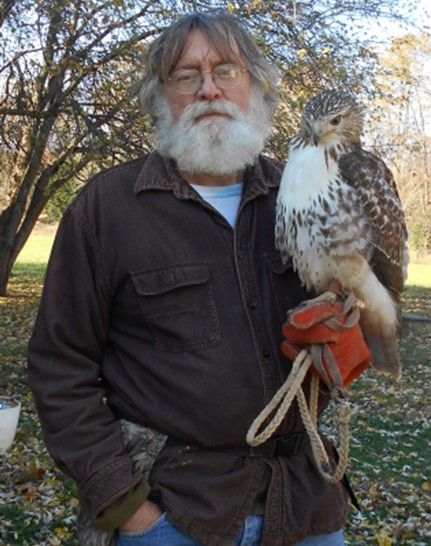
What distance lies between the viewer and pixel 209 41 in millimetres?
2650

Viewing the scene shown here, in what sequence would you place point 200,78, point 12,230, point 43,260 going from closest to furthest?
point 200,78
point 12,230
point 43,260

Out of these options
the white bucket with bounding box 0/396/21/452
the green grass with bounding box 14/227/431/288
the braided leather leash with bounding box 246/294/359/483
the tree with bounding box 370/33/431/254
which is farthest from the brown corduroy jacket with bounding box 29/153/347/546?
the green grass with bounding box 14/227/431/288

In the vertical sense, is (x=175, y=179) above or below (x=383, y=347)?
above

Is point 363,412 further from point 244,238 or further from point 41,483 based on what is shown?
point 244,238

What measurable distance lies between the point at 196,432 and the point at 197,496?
0.64 feet

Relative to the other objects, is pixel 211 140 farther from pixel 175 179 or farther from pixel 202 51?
pixel 202 51

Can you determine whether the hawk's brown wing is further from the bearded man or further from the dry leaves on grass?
the dry leaves on grass

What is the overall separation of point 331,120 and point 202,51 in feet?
1.65

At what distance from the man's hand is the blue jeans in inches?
0.5

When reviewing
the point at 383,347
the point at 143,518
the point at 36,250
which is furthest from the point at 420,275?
the point at 143,518

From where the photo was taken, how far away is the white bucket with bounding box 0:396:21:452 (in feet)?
20.1

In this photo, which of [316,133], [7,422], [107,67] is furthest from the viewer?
[107,67]

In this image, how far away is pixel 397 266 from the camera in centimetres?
271

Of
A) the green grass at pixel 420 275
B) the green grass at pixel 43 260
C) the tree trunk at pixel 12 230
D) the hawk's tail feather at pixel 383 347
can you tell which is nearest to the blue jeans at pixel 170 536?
the hawk's tail feather at pixel 383 347
